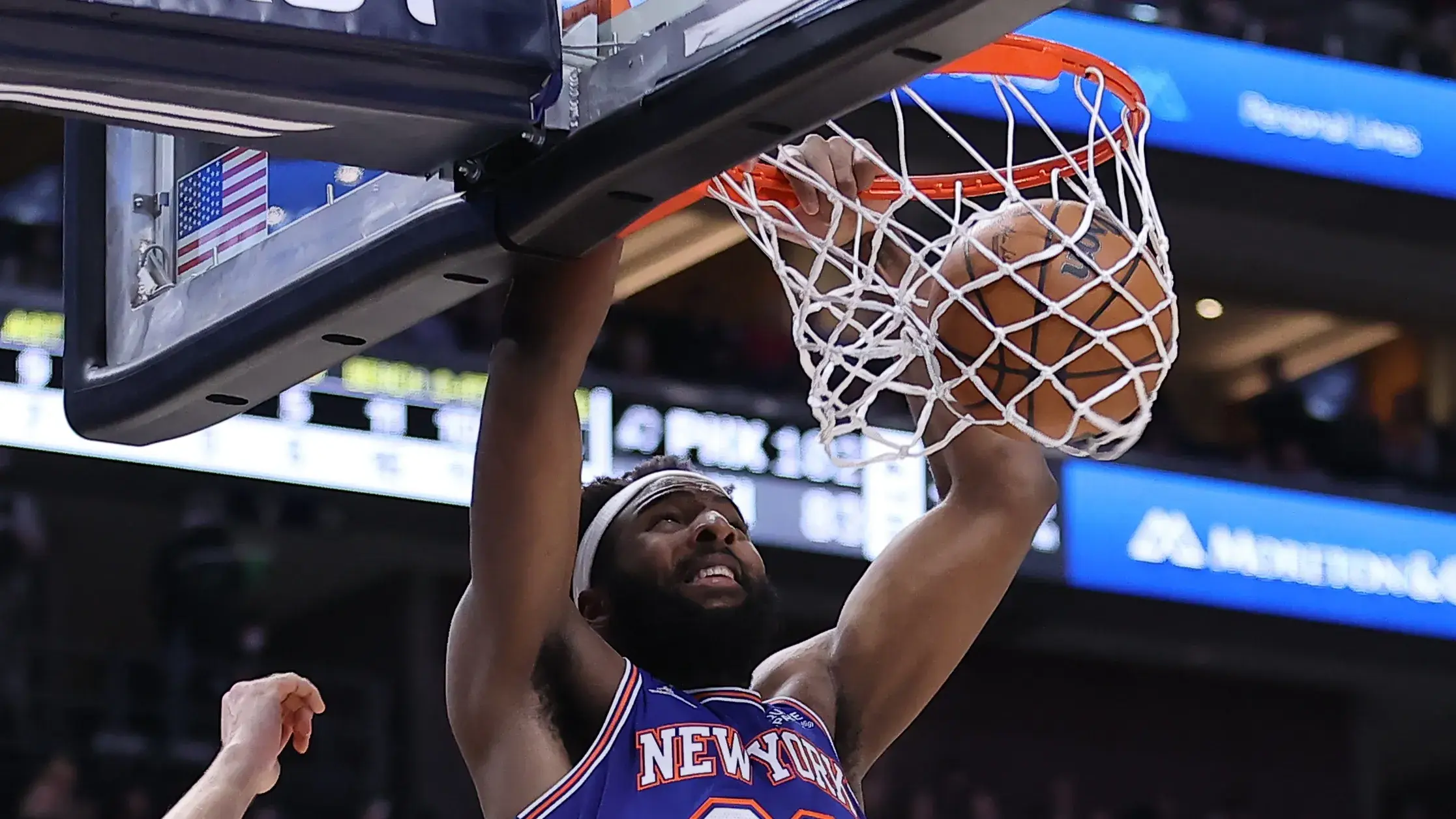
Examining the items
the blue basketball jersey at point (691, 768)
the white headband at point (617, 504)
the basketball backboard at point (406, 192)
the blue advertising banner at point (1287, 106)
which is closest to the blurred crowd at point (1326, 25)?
the blue advertising banner at point (1287, 106)

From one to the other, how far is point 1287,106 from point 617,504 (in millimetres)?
9096

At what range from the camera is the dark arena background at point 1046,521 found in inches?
365

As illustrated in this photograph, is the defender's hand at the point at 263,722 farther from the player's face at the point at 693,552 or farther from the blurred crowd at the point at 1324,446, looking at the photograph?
the blurred crowd at the point at 1324,446

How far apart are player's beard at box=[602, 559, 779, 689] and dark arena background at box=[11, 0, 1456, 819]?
15.5ft

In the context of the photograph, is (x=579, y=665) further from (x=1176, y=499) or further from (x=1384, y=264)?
(x=1384, y=264)

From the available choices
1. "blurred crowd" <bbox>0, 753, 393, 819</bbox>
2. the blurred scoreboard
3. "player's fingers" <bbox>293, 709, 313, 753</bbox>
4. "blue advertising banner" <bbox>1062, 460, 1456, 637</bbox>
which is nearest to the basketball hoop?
"player's fingers" <bbox>293, 709, 313, 753</bbox>

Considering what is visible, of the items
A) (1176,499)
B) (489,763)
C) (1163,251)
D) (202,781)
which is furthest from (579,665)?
(1176,499)

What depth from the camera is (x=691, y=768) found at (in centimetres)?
279

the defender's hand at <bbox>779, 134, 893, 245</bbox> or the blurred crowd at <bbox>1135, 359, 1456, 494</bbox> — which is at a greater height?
the blurred crowd at <bbox>1135, 359, 1456, 494</bbox>

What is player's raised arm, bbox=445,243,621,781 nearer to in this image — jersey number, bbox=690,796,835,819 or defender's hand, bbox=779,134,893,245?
jersey number, bbox=690,796,835,819

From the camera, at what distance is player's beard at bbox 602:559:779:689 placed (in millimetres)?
2965

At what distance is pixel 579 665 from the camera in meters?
2.81

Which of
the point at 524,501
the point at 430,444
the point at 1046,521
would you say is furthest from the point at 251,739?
the point at 1046,521

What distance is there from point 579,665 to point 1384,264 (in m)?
11.3
